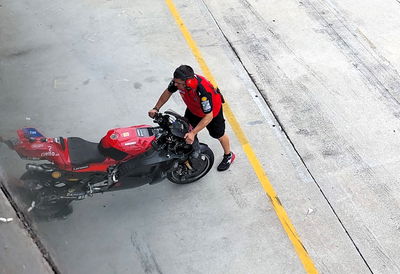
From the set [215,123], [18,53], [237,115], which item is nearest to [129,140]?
[215,123]

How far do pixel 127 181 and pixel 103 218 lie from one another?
0.69m

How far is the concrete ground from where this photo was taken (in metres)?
6.23

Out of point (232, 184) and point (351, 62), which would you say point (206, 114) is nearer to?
point (232, 184)

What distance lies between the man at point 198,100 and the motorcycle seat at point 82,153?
0.81 metres

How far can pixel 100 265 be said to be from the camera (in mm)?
5988

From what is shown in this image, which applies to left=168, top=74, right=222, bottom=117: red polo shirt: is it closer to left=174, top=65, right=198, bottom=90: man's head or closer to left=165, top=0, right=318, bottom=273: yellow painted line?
left=174, top=65, right=198, bottom=90: man's head

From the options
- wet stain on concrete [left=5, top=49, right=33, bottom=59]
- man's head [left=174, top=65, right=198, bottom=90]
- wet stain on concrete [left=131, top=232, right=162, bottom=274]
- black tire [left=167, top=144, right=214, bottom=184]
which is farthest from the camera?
wet stain on concrete [left=5, top=49, right=33, bottom=59]

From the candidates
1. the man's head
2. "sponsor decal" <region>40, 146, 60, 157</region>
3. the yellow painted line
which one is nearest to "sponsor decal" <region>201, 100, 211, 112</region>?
the man's head

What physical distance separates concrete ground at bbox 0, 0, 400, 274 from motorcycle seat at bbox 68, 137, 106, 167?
94 cm

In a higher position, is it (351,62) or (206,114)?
(206,114)

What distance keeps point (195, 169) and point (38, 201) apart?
2.10 metres

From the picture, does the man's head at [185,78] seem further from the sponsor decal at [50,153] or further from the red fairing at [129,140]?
the sponsor decal at [50,153]

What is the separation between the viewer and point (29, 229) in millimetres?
6301

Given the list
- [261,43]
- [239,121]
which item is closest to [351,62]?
[261,43]
